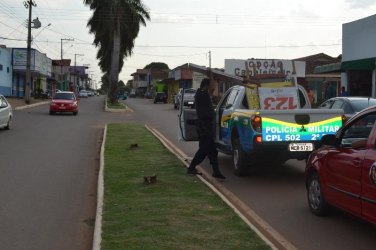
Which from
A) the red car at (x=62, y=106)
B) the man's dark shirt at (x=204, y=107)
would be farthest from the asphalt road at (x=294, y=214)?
the red car at (x=62, y=106)

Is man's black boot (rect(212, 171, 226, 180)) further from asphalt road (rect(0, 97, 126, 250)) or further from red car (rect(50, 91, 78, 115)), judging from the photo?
red car (rect(50, 91, 78, 115))

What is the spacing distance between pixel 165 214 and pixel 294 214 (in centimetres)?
183

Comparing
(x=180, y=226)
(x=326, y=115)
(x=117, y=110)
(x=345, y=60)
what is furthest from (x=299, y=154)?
(x=117, y=110)

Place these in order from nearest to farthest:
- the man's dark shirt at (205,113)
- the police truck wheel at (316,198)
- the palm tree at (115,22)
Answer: the police truck wheel at (316,198)
the man's dark shirt at (205,113)
the palm tree at (115,22)

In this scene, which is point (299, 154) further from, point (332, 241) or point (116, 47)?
point (116, 47)

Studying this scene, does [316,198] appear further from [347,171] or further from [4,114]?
[4,114]

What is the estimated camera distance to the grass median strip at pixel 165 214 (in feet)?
18.8

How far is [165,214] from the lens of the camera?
22.8 ft

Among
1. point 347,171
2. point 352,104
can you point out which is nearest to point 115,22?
point 352,104

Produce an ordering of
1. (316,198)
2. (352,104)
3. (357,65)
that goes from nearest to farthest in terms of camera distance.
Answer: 1. (316,198)
2. (352,104)
3. (357,65)

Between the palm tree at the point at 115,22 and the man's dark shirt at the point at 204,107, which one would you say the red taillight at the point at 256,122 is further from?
the palm tree at the point at 115,22

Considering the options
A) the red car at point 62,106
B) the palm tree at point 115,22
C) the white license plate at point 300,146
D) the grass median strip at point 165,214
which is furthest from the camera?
the palm tree at point 115,22

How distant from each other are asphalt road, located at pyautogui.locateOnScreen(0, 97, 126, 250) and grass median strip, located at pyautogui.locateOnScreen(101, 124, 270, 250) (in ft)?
1.24

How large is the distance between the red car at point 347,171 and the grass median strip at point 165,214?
123 cm
